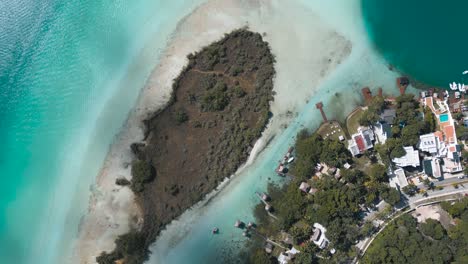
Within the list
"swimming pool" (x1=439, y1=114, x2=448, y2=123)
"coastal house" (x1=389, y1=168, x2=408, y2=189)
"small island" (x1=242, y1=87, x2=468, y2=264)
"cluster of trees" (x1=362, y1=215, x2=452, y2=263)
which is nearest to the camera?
"cluster of trees" (x1=362, y1=215, x2=452, y2=263)

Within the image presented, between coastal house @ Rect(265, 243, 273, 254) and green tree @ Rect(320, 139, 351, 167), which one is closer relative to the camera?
coastal house @ Rect(265, 243, 273, 254)

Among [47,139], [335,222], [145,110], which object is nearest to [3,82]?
[47,139]

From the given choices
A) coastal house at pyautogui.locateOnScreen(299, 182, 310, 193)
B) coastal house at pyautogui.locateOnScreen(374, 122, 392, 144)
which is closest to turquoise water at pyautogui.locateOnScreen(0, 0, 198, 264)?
coastal house at pyautogui.locateOnScreen(299, 182, 310, 193)

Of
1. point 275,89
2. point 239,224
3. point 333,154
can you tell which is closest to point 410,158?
point 333,154

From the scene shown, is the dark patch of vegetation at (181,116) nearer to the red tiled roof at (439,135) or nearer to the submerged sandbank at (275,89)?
the submerged sandbank at (275,89)

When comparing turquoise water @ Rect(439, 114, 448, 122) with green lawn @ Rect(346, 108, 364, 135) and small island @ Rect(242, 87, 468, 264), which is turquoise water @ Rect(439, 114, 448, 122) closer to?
small island @ Rect(242, 87, 468, 264)

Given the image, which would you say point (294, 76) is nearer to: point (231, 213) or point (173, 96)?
point (173, 96)
